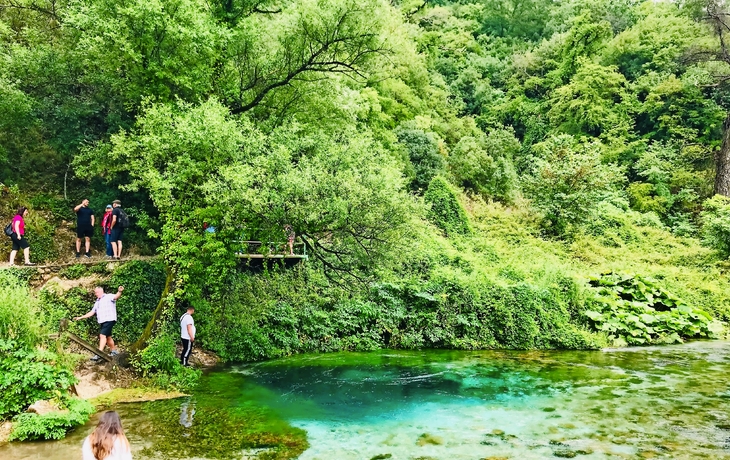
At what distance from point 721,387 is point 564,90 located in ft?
91.1

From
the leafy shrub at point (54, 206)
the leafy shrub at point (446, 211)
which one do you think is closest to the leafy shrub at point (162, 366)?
the leafy shrub at point (54, 206)

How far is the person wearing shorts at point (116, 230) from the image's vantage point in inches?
597

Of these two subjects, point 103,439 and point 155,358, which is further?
point 155,358

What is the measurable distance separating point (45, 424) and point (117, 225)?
7.61 metres

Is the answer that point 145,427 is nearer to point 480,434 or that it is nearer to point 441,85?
point 480,434

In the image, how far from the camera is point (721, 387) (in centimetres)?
1261

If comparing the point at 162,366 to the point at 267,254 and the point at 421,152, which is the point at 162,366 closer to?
the point at 267,254

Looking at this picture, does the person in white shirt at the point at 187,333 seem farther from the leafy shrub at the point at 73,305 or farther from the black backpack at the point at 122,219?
the black backpack at the point at 122,219

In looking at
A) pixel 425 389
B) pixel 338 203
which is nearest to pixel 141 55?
pixel 338 203

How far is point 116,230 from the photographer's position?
607 inches

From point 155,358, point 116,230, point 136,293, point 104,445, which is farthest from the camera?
point 116,230

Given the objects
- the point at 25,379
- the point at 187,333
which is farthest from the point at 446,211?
the point at 25,379

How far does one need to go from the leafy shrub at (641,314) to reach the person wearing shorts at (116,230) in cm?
1613

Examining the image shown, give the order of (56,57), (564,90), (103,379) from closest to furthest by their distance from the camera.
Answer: (103,379), (56,57), (564,90)
